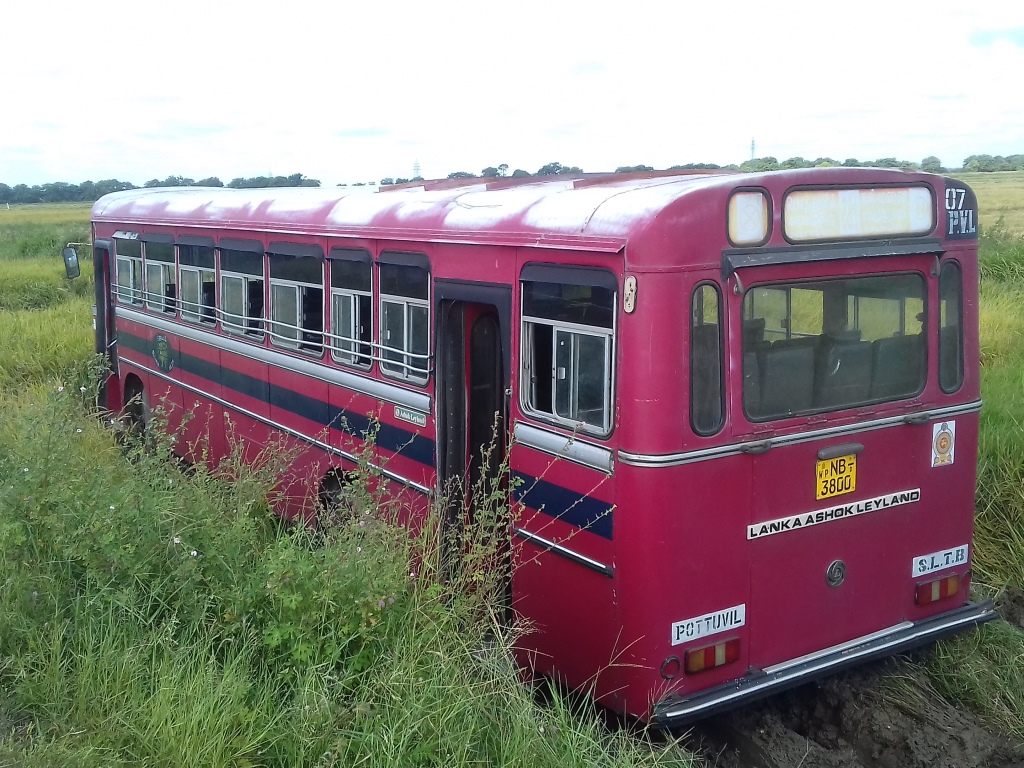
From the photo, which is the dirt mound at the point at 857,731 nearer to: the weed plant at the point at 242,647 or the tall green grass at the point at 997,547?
the tall green grass at the point at 997,547

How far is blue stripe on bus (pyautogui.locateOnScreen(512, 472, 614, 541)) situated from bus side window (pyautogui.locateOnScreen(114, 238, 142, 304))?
6184 mm

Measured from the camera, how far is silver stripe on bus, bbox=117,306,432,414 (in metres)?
5.96

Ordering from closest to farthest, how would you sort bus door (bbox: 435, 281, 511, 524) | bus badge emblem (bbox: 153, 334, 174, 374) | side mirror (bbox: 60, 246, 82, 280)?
bus door (bbox: 435, 281, 511, 524)
bus badge emblem (bbox: 153, 334, 174, 374)
side mirror (bbox: 60, 246, 82, 280)

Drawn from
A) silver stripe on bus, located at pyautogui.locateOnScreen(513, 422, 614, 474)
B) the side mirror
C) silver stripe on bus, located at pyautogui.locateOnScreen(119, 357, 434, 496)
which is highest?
the side mirror

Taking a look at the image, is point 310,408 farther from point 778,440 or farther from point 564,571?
point 778,440

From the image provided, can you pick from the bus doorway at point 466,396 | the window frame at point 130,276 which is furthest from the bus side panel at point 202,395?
the bus doorway at point 466,396

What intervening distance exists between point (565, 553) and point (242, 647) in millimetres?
1476

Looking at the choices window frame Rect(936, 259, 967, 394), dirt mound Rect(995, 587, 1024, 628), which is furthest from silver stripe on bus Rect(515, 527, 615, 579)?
dirt mound Rect(995, 587, 1024, 628)

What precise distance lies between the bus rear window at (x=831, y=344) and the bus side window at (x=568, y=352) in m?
0.60

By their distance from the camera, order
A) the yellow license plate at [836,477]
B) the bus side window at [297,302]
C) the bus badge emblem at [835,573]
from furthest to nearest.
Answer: the bus side window at [297,302], the bus badge emblem at [835,573], the yellow license plate at [836,477]

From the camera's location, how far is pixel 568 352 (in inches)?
185

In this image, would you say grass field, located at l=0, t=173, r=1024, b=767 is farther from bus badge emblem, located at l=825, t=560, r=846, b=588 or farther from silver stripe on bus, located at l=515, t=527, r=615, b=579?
bus badge emblem, located at l=825, t=560, r=846, b=588

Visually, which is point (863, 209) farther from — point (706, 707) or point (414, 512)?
point (414, 512)

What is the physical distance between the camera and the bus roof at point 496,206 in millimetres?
4441
